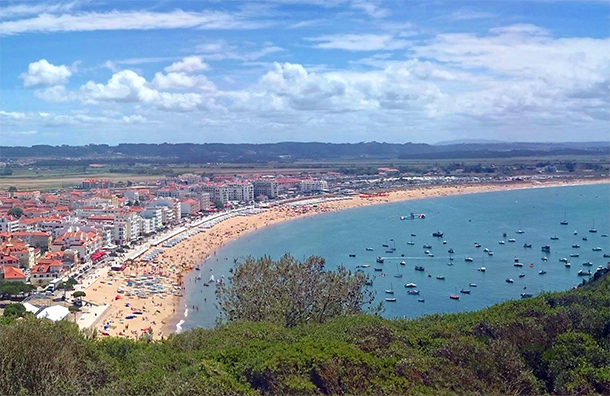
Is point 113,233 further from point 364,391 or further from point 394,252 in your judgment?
point 364,391

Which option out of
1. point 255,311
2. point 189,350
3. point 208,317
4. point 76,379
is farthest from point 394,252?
point 76,379

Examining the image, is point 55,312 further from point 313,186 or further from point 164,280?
point 313,186

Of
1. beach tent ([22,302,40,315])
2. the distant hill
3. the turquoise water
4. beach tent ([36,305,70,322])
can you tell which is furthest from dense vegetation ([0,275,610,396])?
the distant hill

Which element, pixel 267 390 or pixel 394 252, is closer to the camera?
pixel 267 390

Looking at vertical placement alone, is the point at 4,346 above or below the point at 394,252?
above

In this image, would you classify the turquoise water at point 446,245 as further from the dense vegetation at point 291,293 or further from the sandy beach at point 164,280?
the dense vegetation at point 291,293

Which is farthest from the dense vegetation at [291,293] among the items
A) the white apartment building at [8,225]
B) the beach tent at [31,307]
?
the white apartment building at [8,225]

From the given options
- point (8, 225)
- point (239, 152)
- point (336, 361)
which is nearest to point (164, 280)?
point (8, 225)
